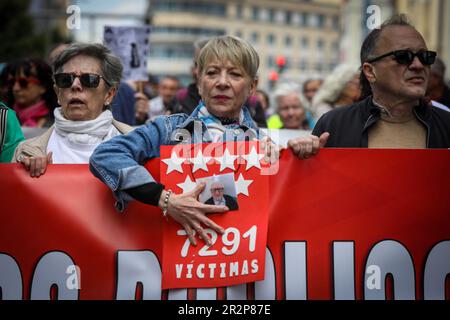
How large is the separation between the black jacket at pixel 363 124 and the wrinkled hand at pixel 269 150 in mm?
554

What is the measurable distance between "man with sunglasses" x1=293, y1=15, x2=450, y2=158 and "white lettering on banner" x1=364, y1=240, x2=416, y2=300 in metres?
0.61

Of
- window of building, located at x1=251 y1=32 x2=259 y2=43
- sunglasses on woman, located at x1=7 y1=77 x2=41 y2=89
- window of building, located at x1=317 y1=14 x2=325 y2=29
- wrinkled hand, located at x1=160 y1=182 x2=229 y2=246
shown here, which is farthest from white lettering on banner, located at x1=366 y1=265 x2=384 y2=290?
window of building, located at x1=317 y1=14 x2=325 y2=29

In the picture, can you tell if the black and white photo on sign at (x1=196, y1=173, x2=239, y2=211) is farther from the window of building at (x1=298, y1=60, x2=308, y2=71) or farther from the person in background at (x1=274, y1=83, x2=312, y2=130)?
the window of building at (x1=298, y1=60, x2=308, y2=71)

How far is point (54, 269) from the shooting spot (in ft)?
11.5

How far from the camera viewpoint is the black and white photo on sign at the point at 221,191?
136 inches

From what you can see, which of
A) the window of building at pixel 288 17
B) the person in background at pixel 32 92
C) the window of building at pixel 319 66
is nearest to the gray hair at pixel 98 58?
the person in background at pixel 32 92

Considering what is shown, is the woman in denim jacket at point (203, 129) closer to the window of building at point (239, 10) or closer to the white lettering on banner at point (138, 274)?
the white lettering on banner at point (138, 274)

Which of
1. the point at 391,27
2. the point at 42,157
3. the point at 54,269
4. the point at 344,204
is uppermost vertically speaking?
the point at 391,27

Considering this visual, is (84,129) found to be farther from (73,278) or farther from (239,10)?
(239,10)

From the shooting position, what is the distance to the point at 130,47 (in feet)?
24.2

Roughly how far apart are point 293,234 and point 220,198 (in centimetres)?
41
